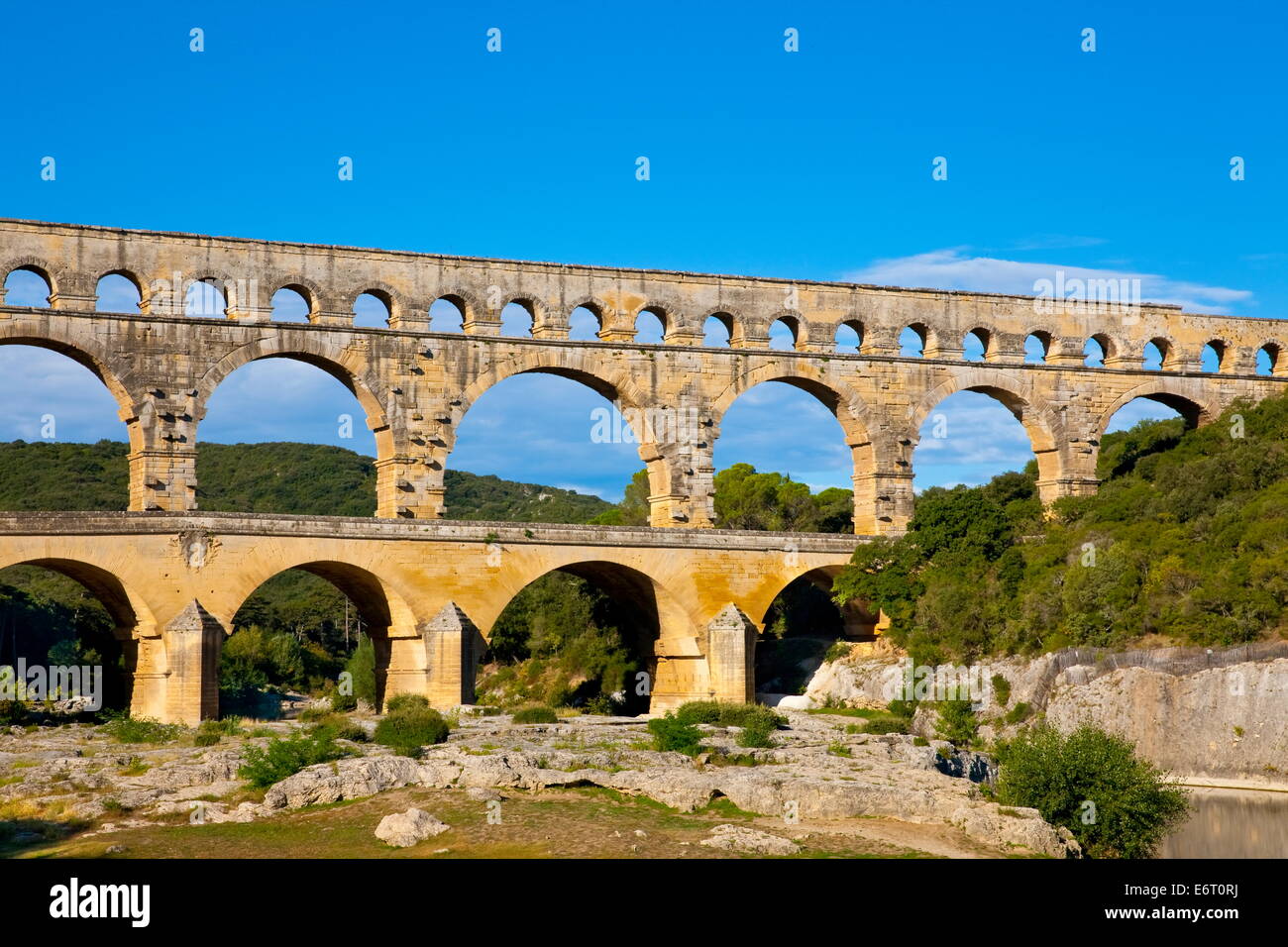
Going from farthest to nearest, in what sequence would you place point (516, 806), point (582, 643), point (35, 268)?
1. point (582, 643)
2. point (35, 268)
3. point (516, 806)

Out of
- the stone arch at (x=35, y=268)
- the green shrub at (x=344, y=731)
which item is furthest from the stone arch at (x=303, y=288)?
the green shrub at (x=344, y=731)

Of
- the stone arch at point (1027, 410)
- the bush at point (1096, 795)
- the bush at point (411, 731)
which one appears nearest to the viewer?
the bush at point (1096, 795)

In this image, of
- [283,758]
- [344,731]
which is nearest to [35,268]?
[344,731]

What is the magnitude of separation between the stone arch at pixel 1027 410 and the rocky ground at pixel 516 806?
65.4 feet

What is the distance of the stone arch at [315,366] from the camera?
39406 millimetres

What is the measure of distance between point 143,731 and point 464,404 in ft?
41.9

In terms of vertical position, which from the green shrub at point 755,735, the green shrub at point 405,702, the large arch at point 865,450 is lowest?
the green shrub at point 755,735

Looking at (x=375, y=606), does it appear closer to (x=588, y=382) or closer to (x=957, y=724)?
(x=588, y=382)

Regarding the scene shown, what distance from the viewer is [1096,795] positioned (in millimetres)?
24922

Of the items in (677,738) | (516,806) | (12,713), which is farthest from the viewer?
(12,713)

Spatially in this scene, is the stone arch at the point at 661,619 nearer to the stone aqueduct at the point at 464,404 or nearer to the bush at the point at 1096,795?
the stone aqueduct at the point at 464,404

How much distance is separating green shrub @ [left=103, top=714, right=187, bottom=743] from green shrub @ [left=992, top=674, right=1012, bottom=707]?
1874 cm

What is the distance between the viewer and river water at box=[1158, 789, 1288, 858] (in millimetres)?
26672
